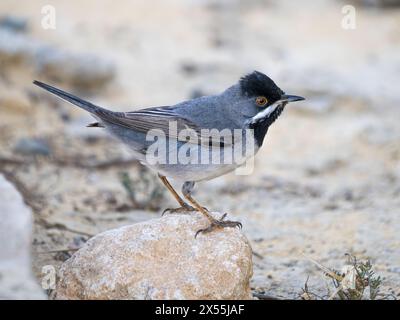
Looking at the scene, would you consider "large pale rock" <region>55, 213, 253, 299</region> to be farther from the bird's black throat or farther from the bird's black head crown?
the bird's black head crown

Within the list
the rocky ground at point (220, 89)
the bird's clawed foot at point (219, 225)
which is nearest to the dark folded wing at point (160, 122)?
the bird's clawed foot at point (219, 225)

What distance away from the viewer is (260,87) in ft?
18.2

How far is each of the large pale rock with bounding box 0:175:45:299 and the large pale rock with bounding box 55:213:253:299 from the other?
50 centimetres

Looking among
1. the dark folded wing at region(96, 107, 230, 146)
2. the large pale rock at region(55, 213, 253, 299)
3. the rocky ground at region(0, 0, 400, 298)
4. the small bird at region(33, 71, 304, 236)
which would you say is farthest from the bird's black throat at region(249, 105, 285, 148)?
the rocky ground at region(0, 0, 400, 298)

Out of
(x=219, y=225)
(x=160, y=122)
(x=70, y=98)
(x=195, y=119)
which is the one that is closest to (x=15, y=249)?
(x=219, y=225)

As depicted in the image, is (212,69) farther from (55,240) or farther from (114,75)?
(55,240)

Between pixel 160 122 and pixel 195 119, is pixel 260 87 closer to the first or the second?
pixel 195 119

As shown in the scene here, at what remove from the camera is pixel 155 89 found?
9.66 metres

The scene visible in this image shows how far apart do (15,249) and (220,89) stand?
5657 mm

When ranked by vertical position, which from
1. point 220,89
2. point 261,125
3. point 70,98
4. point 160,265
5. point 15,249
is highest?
point 220,89

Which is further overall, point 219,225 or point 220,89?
point 220,89

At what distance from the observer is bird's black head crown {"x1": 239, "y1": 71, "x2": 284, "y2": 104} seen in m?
5.54
